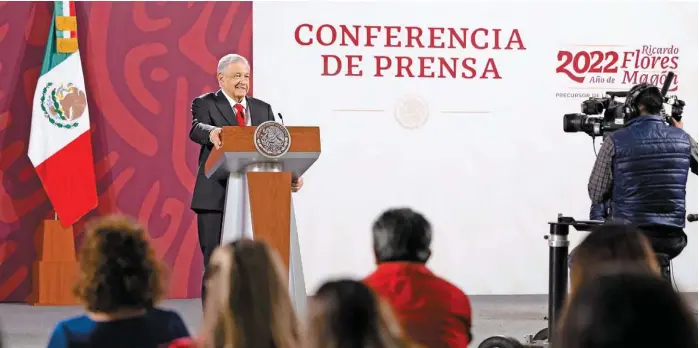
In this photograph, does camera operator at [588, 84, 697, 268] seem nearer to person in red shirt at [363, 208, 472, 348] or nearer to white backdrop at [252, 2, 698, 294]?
person in red shirt at [363, 208, 472, 348]

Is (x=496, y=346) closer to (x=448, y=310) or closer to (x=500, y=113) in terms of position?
(x=448, y=310)

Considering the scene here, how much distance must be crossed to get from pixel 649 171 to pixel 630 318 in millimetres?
2980

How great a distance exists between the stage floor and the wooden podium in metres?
1.44

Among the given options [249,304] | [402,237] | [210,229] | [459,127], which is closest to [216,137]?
[210,229]

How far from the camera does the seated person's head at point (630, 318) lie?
3.23ft

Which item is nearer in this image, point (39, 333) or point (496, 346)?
point (496, 346)

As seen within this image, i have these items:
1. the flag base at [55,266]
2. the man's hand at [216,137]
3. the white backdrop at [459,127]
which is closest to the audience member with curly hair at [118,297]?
the man's hand at [216,137]

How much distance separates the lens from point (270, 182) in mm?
3508

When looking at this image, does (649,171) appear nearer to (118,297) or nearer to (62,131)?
(118,297)

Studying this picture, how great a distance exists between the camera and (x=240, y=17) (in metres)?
6.49

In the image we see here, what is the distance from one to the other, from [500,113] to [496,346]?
3.38 meters

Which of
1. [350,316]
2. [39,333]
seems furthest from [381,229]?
[39,333]

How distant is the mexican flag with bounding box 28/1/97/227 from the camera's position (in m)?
6.11

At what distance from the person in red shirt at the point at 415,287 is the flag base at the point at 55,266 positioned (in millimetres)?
4198
